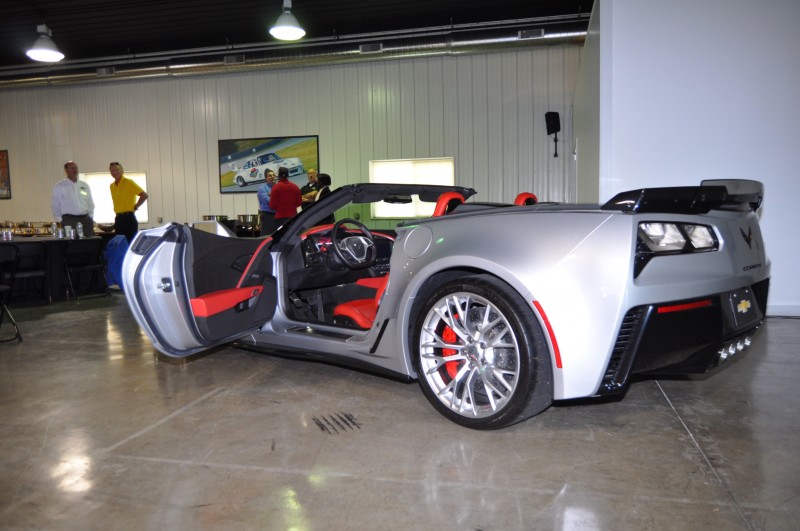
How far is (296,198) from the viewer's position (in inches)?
349

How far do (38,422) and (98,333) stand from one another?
2.57 m

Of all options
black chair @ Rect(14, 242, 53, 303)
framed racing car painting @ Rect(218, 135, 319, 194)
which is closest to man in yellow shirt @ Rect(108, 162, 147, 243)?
black chair @ Rect(14, 242, 53, 303)

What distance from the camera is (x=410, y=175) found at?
37.6 feet

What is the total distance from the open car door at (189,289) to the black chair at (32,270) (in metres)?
5.02

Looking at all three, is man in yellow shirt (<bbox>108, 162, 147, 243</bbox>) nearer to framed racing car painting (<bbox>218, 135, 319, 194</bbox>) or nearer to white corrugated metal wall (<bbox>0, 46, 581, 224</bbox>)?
framed racing car painting (<bbox>218, 135, 319, 194</bbox>)

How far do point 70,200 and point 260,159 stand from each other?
14.5ft

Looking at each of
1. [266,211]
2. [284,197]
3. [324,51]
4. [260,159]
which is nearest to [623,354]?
[284,197]

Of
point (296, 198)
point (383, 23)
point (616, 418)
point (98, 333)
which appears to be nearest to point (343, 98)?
point (383, 23)

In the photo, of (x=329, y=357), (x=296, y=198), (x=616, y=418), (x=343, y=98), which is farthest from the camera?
(x=343, y=98)

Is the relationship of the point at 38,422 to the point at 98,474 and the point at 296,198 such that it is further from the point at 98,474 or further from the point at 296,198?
the point at 296,198

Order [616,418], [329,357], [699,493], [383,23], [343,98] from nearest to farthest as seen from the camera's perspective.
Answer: [699,493] < [616,418] < [329,357] < [383,23] < [343,98]

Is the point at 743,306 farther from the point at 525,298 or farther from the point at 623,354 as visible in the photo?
the point at 525,298

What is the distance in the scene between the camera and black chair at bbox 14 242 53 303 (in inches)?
277

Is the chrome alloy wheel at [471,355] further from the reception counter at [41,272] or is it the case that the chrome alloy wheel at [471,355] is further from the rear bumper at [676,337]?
the reception counter at [41,272]
